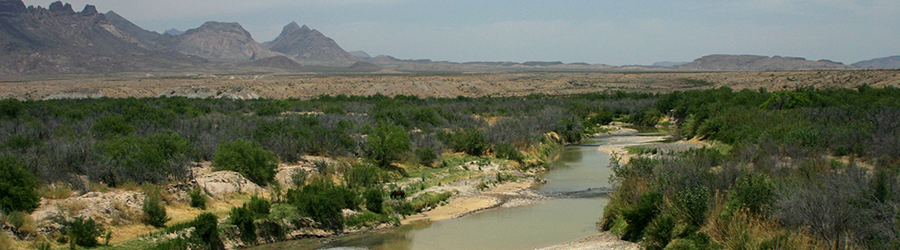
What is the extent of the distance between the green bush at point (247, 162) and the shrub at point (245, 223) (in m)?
4.37

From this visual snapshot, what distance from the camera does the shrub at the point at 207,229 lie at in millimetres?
13859

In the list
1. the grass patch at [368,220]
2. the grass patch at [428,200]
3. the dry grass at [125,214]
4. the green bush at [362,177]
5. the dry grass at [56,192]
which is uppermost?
the dry grass at [56,192]

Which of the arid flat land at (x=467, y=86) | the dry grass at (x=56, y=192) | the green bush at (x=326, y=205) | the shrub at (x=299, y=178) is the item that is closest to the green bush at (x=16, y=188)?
the dry grass at (x=56, y=192)

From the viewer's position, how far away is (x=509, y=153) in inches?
1176

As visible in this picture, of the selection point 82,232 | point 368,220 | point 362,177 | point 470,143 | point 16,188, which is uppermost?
point 16,188

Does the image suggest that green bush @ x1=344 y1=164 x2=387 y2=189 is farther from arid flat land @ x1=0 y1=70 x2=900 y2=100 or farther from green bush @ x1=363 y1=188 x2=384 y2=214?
arid flat land @ x1=0 y1=70 x2=900 y2=100

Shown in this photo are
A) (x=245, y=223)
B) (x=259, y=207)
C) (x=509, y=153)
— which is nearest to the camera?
(x=245, y=223)

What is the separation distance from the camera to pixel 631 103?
66062 mm

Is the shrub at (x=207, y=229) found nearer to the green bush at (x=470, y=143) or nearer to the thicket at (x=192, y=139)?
the thicket at (x=192, y=139)

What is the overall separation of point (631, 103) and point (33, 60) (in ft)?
522

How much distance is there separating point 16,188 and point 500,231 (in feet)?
36.5

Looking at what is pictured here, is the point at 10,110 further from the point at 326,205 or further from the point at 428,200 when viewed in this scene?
the point at 326,205

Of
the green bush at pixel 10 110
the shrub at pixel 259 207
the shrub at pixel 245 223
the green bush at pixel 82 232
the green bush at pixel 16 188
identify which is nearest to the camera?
the green bush at pixel 82 232

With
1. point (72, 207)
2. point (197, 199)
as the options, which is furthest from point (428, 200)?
point (72, 207)
